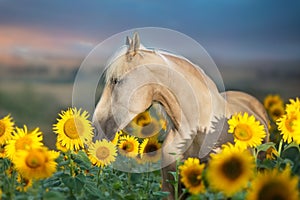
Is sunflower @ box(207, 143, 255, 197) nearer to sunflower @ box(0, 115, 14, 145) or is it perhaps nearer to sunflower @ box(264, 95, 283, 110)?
sunflower @ box(0, 115, 14, 145)

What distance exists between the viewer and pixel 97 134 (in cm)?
313

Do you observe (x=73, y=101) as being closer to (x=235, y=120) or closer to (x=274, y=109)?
(x=235, y=120)

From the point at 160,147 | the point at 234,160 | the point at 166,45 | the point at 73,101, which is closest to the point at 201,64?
the point at 166,45

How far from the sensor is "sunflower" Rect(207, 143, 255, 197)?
1625 millimetres

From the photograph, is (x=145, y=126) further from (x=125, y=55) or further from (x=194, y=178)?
(x=194, y=178)

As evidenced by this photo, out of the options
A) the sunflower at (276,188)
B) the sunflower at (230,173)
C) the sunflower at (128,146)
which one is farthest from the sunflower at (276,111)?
the sunflower at (276,188)

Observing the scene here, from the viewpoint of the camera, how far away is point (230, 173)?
1648 millimetres

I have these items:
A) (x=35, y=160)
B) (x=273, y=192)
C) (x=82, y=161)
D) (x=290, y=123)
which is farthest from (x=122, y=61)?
(x=273, y=192)

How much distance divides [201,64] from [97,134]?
0.86 metres

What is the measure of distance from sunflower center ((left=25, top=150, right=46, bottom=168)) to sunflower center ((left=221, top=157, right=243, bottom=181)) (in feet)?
2.27

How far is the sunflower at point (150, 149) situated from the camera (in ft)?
11.7

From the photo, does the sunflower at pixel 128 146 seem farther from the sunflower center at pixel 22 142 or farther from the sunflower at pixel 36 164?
the sunflower at pixel 36 164

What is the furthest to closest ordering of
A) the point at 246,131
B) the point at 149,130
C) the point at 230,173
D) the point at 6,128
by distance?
1. the point at 149,130
2. the point at 6,128
3. the point at 246,131
4. the point at 230,173

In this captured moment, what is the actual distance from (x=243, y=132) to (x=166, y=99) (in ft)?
2.86
